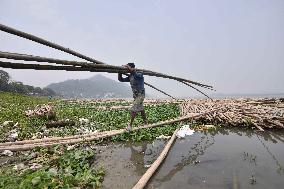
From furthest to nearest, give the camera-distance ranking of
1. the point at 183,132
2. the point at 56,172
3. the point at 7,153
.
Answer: the point at 183,132 < the point at 7,153 < the point at 56,172

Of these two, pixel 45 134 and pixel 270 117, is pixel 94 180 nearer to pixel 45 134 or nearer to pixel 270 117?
pixel 45 134

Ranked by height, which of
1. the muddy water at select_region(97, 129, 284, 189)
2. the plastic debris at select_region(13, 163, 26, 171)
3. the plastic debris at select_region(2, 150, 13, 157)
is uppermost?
the muddy water at select_region(97, 129, 284, 189)

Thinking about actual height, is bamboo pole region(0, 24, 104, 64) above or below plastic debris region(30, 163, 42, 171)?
above

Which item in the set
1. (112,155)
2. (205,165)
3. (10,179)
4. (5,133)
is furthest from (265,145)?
(5,133)

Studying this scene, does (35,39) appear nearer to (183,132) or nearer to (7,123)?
(183,132)

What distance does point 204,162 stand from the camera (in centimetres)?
711

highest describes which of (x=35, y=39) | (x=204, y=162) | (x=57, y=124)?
(x=35, y=39)

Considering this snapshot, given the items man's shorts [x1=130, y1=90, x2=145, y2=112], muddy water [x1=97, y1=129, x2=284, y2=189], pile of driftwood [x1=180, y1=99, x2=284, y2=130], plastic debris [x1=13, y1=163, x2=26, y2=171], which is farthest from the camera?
pile of driftwood [x1=180, y1=99, x2=284, y2=130]

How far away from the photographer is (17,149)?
7.96 m

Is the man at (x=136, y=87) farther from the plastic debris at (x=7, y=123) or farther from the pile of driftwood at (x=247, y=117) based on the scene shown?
the plastic debris at (x=7, y=123)

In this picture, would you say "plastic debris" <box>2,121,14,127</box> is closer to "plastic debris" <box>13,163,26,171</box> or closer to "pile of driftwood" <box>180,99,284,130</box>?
"plastic debris" <box>13,163,26,171</box>

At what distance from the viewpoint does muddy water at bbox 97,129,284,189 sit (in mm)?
5773

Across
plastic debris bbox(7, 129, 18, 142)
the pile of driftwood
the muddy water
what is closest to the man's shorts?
the muddy water

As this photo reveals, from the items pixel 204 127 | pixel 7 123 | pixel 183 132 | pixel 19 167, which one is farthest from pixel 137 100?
pixel 7 123
